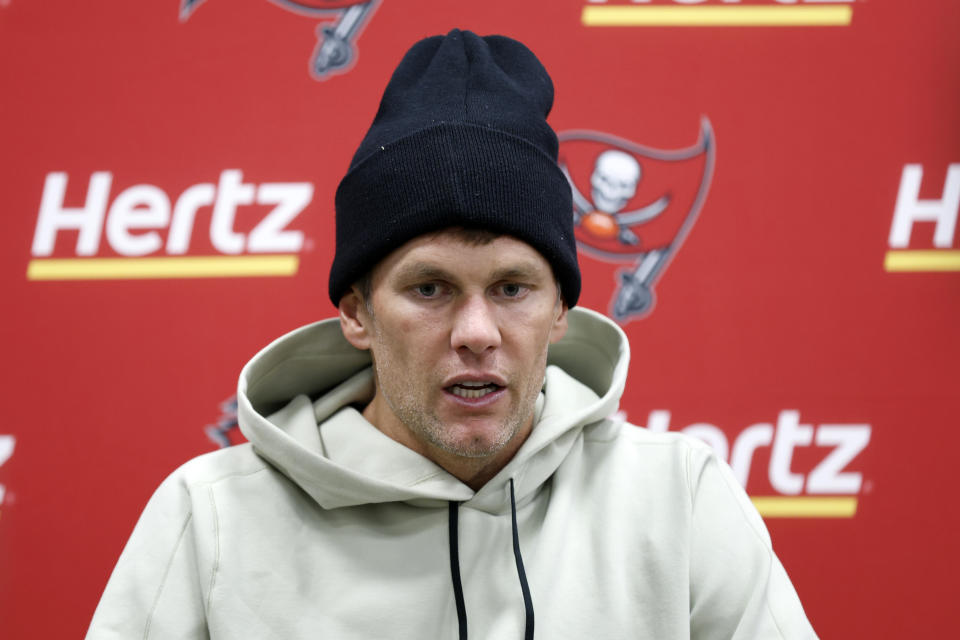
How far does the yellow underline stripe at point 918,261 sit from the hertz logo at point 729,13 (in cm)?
48

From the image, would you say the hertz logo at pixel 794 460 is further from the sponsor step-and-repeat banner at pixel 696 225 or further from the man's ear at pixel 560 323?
the man's ear at pixel 560 323

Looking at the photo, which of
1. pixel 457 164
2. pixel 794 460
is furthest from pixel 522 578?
pixel 794 460

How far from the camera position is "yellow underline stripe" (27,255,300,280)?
1705mm

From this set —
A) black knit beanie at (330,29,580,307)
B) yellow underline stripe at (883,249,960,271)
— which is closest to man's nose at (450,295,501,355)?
black knit beanie at (330,29,580,307)

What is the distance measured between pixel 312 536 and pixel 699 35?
4.04ft

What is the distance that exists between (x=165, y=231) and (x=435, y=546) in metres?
0.90

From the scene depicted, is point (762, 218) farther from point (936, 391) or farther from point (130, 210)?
point (130, 210)

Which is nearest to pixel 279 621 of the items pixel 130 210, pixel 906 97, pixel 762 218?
pixel 130 210

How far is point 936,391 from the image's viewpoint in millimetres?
1746

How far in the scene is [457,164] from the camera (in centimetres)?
112

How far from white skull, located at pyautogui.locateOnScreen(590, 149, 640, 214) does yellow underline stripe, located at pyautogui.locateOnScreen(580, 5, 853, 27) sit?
27 cm

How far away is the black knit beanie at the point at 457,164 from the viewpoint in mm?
1121

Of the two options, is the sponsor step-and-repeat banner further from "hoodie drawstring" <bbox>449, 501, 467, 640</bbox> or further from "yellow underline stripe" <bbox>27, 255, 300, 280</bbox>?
"hoodie drawstring" <bbox>449, 501, 467, 640</bbox>

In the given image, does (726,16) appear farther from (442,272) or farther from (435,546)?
(435,546)
